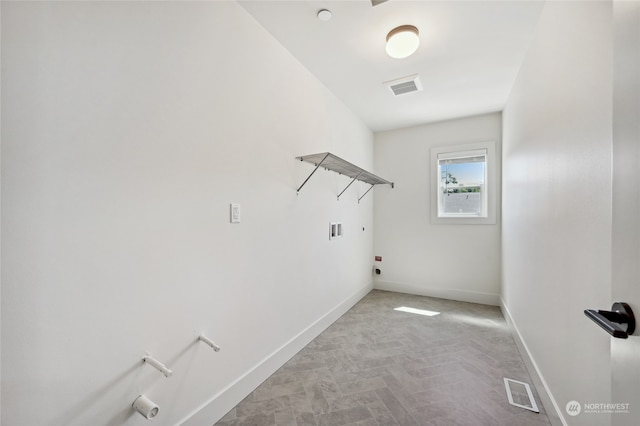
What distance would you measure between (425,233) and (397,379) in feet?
8.49

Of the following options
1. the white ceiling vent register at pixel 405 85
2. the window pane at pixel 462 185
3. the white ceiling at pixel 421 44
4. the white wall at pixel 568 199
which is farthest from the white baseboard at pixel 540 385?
the white ceiling vent register at pixel 405 85

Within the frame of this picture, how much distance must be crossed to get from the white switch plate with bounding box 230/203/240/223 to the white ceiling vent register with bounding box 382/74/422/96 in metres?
2.18

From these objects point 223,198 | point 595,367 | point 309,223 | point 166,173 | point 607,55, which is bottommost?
point 595,367

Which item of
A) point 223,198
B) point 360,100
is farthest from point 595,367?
point 360,100

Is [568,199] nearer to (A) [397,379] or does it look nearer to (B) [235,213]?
(A) [397,379]

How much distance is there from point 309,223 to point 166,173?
148cm

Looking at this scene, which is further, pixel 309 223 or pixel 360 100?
pixel 360 100

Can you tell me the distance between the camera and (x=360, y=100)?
3336mm

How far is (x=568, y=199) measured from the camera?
1393 mm

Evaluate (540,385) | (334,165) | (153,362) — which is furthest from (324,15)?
(540,385)

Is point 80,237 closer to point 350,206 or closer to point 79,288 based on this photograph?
point 79,288

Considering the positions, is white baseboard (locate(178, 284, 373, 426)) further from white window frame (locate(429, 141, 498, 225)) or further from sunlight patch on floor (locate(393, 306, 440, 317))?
white window frame (locate(429, 141, 498, 225))
